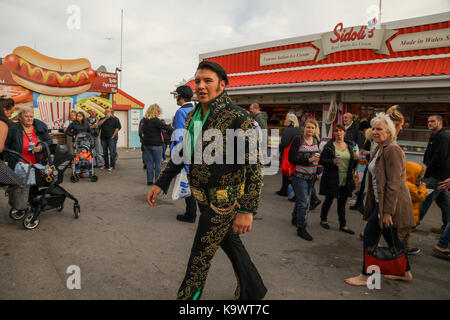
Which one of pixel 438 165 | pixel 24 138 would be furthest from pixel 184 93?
pixel 438 165

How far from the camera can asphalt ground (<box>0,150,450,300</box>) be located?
302 centimetres

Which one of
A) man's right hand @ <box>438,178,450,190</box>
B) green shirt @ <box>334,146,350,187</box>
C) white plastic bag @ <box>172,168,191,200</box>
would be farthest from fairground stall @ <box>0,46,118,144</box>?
man's right hand @ <box>438,178,450,190</box>

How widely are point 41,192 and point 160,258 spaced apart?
2.60 meters

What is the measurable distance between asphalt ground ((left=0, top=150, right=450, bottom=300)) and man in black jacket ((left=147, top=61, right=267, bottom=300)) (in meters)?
0.87

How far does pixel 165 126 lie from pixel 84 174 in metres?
3.08

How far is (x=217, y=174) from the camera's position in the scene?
2.21 metres

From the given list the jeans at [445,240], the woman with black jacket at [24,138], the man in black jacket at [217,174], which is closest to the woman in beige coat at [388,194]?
the jeans at [445,240]

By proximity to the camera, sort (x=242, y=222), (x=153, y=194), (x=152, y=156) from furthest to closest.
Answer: (x=152, y=156) < (x=153, y=194) < (x=242, y=222)

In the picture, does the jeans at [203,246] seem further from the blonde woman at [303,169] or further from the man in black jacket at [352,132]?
the man in black jacket at [352,132]

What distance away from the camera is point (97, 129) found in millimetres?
10711

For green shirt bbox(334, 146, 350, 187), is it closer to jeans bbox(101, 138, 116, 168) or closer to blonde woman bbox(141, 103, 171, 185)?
blonde woman bbox(141, 103, 171, 185)

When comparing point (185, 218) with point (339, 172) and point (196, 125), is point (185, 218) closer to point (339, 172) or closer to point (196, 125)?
point (339, 172)

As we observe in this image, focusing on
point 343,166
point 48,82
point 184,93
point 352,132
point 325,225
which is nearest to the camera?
point 343,166

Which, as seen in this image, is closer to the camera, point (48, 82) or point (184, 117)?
point (184, 117)
